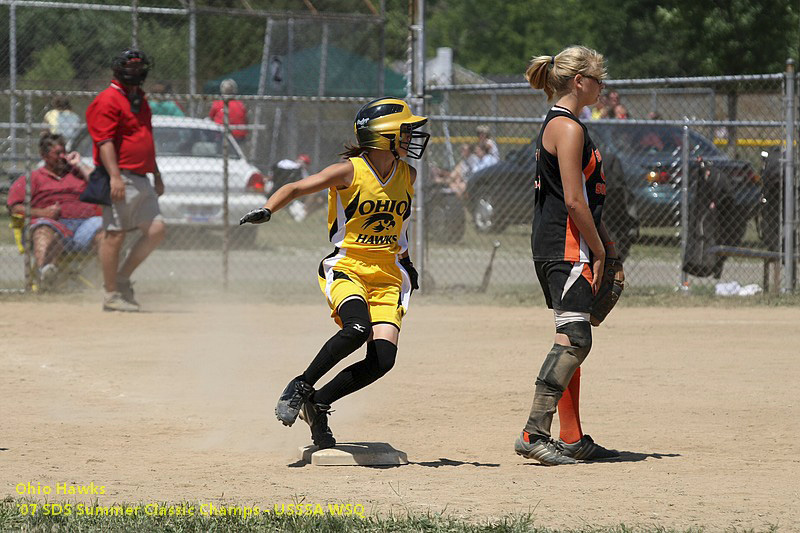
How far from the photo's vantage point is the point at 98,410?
23.0 ft

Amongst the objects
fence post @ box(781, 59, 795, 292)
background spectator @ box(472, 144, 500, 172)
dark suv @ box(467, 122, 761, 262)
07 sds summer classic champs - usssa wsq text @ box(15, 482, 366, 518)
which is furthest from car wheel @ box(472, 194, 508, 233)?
07 sds summer classic champs - usssa wsq text @ box(15, 482, 366, 518)

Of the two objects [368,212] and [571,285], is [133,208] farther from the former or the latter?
[571,285]

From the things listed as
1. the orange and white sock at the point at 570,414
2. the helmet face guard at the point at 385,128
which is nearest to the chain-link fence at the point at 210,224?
the helmet face guard at the point at 385,128

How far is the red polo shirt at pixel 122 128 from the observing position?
35.0 ft

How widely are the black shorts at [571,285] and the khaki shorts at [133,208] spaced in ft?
19.8

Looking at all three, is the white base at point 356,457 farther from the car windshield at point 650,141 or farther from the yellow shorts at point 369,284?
the car windshield at point 650,141

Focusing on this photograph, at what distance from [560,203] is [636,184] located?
9.07 meters

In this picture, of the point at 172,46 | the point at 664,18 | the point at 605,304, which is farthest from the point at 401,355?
the point at 664,18

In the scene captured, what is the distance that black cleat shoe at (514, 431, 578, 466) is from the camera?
570 centimetres

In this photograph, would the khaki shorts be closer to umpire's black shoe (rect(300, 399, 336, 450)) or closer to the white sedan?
the white sedan

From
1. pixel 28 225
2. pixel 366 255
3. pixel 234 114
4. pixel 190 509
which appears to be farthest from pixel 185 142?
pixel 190 509

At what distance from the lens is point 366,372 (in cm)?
573

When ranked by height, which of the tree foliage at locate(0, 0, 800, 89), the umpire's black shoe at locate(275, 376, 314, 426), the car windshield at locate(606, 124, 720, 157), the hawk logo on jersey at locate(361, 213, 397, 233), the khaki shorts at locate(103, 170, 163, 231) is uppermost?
the tree foliage at locate(0, 0, 800, 89)

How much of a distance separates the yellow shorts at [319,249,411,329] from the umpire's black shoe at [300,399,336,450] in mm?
413
